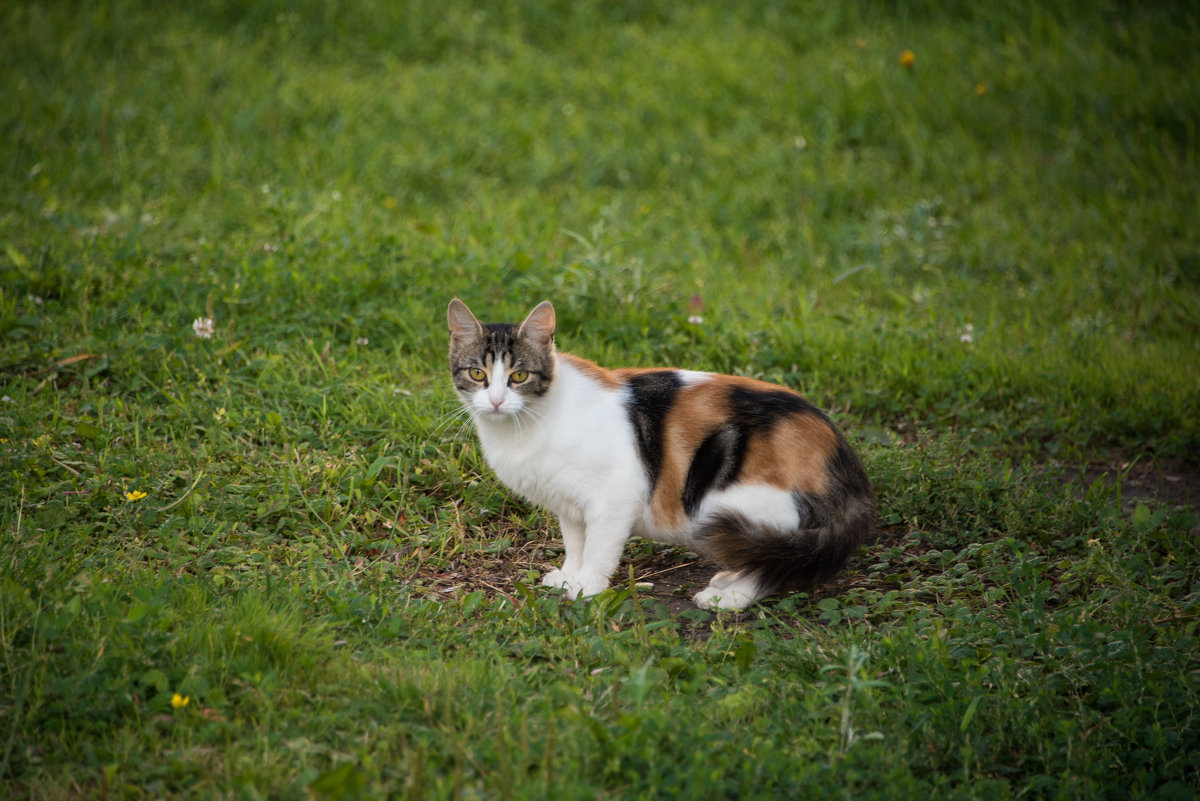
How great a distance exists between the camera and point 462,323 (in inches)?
144

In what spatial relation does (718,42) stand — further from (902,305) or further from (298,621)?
(298,621)

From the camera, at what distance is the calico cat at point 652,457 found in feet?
11.0

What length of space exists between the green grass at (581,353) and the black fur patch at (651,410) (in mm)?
534

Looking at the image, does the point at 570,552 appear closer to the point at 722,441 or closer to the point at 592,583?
the point at 592,583

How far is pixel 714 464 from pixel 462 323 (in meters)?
1.08

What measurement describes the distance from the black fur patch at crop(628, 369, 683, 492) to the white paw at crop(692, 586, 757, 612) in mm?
432

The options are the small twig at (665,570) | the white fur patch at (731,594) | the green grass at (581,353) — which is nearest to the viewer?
the green grass at (581,353)

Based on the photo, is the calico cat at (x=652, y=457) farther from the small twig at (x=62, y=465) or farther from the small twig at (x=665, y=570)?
the small twig at (x=62, y=465)

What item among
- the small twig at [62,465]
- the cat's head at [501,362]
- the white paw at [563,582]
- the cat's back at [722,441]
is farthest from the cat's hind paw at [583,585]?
the small twig at [62,465]

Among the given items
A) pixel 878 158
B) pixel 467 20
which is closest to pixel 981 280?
pixel 878 158

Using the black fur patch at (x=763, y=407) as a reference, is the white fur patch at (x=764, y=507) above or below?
below

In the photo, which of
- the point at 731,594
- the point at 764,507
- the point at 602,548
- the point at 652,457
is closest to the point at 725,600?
the point at 731,594

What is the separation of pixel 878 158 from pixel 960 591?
4509 millimetres

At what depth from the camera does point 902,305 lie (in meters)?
5.96
